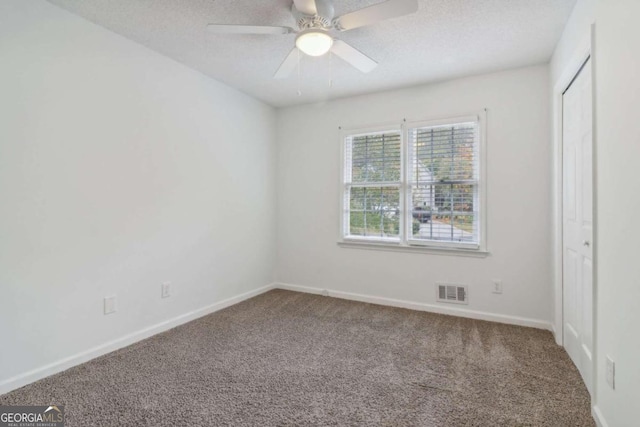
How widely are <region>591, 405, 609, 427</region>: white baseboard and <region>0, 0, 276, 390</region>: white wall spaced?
314 centimetres

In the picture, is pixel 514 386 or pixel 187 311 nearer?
pixel 514 386

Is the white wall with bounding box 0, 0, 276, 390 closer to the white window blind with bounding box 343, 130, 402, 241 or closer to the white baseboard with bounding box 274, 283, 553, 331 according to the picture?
the white baseboard with bounding box 274, 283, 553, 331

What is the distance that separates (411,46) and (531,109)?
1.35 meters

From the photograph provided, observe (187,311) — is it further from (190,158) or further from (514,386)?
(514,386)

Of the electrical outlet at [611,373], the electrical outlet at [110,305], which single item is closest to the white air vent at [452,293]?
the electrical outlet at [611,373]

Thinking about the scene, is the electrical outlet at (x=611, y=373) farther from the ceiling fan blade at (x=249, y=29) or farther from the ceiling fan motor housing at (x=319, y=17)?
the ceiling fan blade at (x=249, y=29)

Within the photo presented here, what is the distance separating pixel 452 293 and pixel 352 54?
254 centimetres

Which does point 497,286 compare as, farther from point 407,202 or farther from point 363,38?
point 363,38

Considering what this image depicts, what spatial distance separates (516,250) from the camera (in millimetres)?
3066

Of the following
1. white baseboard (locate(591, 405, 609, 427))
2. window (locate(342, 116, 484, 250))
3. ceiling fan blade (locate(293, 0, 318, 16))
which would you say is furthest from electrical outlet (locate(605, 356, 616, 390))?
ceiling fan blade (locate(293, 0, 318, 16))

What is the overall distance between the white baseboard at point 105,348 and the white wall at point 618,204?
312 centimetres

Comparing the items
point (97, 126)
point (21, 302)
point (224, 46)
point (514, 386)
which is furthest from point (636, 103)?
point (21, 302)

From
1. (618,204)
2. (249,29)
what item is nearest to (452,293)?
(618,204)

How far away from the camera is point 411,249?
3.54 meters
